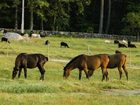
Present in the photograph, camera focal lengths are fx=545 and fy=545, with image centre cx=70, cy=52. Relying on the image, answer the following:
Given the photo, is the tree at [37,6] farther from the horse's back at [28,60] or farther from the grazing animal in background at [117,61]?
the horse's back at [28,60]

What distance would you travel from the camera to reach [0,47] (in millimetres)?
54844

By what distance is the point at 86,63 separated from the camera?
3177 centimetres

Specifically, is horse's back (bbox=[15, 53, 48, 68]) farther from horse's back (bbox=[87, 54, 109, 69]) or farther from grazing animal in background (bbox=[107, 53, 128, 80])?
grazing animal in background (bbox=[107, 53, 128, 80])

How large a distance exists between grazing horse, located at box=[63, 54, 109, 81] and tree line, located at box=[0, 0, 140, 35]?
208ft

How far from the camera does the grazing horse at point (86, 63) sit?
31.2 m

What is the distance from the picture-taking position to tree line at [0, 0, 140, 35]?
98.7 metres

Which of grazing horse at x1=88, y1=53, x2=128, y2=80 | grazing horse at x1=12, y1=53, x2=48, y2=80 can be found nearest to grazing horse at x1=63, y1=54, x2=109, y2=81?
grazing horse at x1=88, y1=53, x2=128, y2=80

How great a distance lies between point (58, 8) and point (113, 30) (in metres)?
14.9

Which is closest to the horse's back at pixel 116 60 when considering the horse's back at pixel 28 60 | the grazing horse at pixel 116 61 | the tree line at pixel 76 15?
the grazing horse at pixel 116 61

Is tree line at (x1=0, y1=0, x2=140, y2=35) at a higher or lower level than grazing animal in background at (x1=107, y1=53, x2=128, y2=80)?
higher

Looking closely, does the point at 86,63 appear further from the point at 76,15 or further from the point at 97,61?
the point at 76,15

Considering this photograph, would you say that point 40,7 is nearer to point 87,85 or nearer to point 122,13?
point 122,13

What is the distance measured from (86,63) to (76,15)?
266 feet

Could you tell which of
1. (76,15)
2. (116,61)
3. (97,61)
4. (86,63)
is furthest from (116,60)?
(76,15)
